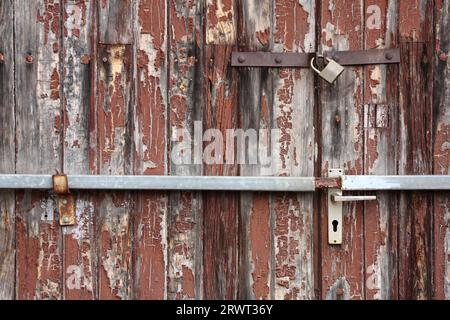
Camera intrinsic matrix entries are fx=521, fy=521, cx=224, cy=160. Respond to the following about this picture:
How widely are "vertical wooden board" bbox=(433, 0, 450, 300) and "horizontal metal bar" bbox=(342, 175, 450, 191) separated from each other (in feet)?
0.19

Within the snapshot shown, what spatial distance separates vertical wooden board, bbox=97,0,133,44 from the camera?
1.55m

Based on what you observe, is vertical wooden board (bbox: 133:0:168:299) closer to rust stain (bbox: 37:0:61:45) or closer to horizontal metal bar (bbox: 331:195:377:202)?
rust stain (bbox: 37:0:61:45)

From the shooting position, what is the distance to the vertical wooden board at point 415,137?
5.11 feet

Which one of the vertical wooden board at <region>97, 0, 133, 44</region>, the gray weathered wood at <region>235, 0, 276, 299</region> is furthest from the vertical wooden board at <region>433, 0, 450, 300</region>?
the vertical wooden board at <region>97, 0, 133, 44</region>

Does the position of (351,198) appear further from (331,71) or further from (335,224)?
(331,71)

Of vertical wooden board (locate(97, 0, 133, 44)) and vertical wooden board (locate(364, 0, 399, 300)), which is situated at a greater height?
vertical wooden board (locate(97, 0, 133, 44))

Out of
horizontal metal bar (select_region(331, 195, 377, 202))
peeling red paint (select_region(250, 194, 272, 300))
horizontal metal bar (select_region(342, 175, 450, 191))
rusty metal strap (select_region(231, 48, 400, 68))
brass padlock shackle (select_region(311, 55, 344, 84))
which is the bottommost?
peeling red paint (select_region(250, 194, 272, 300))

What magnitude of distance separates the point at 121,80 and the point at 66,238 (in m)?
0.50

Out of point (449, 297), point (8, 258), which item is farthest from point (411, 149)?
point (8, 258)

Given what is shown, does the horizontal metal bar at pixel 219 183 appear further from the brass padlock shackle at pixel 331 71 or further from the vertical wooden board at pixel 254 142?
the brass padlock shackle at pixel 331 71

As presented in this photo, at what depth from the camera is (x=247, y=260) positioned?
62.2 inches

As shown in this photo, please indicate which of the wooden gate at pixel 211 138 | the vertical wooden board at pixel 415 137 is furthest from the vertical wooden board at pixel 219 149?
the vertical wooden board at pixel 415 137

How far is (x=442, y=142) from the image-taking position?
1569 mm

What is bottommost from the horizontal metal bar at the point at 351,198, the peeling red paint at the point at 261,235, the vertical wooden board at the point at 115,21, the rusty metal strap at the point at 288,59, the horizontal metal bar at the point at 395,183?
the peeling red paint at the point at 261,235
